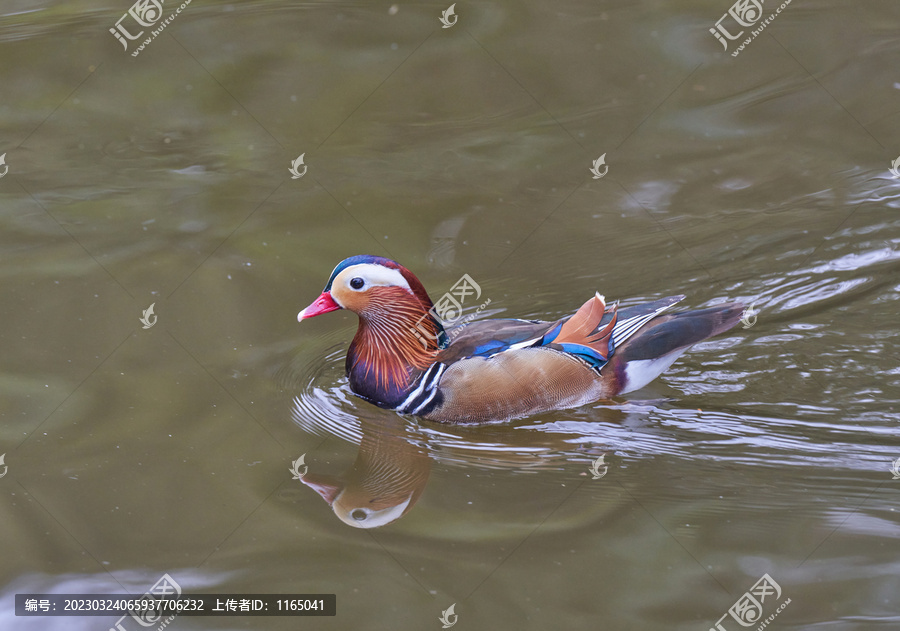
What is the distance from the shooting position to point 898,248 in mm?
7617

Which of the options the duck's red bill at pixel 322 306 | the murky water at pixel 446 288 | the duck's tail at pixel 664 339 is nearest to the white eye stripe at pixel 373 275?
the duck's red bill at pixel 322 306

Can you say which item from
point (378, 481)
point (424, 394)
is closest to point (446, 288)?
point (424, 394)

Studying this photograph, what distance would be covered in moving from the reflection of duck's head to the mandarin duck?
0.75 metres

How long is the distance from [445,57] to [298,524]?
608cm

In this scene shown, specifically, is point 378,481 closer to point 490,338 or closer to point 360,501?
point 360,501

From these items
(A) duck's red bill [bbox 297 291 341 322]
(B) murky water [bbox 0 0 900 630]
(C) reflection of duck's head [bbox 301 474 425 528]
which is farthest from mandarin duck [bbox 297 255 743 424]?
(C) reflection of duck's head [bbox 301 474 425 528]

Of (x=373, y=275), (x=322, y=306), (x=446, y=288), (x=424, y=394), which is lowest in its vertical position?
(x=424, y=394)

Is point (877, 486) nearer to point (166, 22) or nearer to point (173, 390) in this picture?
point (173, 390)

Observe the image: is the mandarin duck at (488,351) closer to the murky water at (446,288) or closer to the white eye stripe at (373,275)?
the white eye stripe at (373,275)

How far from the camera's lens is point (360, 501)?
5.61 m

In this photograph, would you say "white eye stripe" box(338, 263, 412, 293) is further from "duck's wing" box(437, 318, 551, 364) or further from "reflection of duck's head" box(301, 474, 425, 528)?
"reflection of duck's head" box(301, 474, 425, 528)

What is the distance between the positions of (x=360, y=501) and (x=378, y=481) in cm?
21

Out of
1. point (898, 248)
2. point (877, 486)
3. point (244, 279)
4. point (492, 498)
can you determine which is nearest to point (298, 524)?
point (492, 498)

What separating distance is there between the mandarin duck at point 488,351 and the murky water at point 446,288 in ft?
0.47
